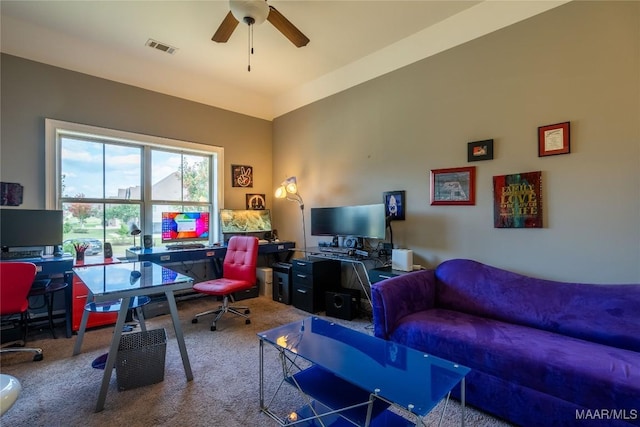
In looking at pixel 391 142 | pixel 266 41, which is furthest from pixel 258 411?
pixel 266 41

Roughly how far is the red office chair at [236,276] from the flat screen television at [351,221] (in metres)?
0.92

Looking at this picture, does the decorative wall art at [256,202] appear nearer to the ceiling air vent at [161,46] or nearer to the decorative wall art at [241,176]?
the decorative wall art at [241,176]

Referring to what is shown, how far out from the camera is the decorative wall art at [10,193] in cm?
307

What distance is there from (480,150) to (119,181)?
14.3 ft

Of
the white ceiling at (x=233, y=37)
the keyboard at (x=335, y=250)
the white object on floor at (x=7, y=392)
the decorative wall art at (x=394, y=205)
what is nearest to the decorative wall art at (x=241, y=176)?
the white ceiling at (x=233, y=37)

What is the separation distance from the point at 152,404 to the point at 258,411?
0.71m

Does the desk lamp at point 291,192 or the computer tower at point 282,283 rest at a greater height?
the desk lamp at point 291,192

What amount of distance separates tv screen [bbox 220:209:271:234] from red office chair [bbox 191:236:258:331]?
890 mm

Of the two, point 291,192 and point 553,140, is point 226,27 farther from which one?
point 553,140

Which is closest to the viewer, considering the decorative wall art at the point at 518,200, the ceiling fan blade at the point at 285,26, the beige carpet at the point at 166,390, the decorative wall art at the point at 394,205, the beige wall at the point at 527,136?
the beige carpet at the point at 166,390

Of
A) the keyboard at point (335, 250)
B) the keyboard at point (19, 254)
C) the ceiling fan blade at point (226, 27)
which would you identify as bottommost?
the keyboard at point (335, 250)

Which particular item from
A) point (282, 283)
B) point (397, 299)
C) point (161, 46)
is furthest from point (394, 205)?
point (161, 46)

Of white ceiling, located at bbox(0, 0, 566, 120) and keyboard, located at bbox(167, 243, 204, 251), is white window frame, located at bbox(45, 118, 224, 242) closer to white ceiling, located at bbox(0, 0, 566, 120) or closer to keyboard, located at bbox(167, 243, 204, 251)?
keyboard, located at bbox(167, 243, 204, 251)

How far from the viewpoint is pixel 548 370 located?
1.63 meters
